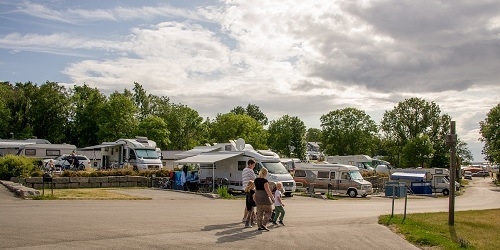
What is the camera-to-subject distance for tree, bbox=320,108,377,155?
267ft

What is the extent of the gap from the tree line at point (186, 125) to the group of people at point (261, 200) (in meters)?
57.1

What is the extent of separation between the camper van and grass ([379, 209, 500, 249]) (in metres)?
14.7

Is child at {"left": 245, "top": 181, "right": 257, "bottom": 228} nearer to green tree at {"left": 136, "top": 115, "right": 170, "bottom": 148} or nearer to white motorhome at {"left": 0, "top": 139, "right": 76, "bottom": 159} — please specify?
white motorhome at {"left": 0, "top": 139, "right": 76, "bottom": 159}

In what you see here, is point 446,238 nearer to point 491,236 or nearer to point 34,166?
point 491,236

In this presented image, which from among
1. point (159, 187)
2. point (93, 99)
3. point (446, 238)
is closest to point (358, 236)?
point (446, 238)

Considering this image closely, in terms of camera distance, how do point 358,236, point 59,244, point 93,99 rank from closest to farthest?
point 59,244 < point 358,236 < point 93,99

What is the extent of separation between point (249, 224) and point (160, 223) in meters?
2.53

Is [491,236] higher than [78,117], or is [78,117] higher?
[78,117]

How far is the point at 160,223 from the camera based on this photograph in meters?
14.4

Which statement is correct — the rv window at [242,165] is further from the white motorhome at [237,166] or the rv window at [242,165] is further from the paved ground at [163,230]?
the paved ground at [163,230]

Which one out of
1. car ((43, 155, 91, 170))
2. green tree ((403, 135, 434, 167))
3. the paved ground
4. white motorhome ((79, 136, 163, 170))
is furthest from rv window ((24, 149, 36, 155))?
green tree ((403, 135, 434, 167))

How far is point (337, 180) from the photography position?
36.4m

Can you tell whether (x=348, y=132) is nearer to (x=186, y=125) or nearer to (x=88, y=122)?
(x=186, y=125)

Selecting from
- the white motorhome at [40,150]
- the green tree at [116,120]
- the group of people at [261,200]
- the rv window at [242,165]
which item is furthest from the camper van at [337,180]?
the green tree at [116,120]
